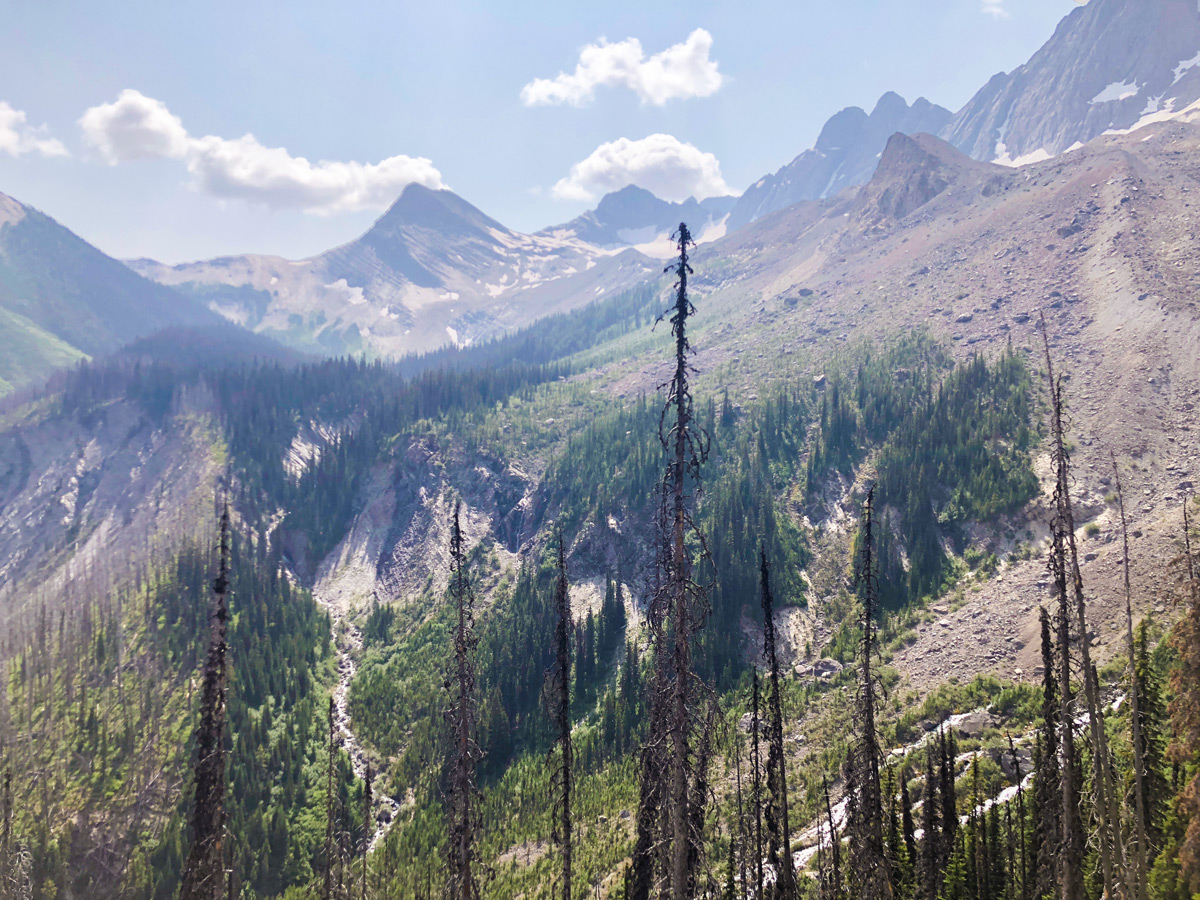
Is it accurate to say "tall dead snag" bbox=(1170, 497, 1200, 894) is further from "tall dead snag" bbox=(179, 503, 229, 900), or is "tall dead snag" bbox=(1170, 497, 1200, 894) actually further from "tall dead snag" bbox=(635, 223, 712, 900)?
"tall dead snag" bbox=(179, 503, 229, 900)

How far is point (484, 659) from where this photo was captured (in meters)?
113

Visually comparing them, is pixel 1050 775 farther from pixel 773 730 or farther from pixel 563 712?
pixel 563 712

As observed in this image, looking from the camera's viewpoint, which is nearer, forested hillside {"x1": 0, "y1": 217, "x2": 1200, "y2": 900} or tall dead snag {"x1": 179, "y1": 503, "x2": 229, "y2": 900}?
tall dead snag {"x1": 179, "y1": 503, "x2": 229, "y2": 900}

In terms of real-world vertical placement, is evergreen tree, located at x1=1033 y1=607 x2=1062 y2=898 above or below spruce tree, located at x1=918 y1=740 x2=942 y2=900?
above

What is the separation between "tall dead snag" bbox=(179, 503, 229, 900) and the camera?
2377 centimetres

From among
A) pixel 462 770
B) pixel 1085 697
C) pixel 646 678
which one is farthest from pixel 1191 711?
pixel 646 678

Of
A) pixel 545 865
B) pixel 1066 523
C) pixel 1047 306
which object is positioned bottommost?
pixel 545 865

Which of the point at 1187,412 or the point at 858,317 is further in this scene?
the point at 858,317

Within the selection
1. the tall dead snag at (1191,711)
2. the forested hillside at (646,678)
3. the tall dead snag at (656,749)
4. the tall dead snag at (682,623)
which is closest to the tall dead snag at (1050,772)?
the forested hillside at (646,678)

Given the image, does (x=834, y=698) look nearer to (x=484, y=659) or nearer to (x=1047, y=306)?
(x=484, y=659)

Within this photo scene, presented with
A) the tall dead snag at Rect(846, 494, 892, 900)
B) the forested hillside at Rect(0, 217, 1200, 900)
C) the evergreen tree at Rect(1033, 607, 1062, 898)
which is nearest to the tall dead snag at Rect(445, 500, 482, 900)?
the forested hillside at Rect(0, 217, 1200, 900)

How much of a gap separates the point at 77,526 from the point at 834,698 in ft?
656

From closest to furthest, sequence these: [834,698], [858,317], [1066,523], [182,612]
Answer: [1066,523], [834,698], [182,612], [858,317]

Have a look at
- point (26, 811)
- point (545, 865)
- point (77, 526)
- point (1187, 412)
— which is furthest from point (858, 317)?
point (77, 526)
